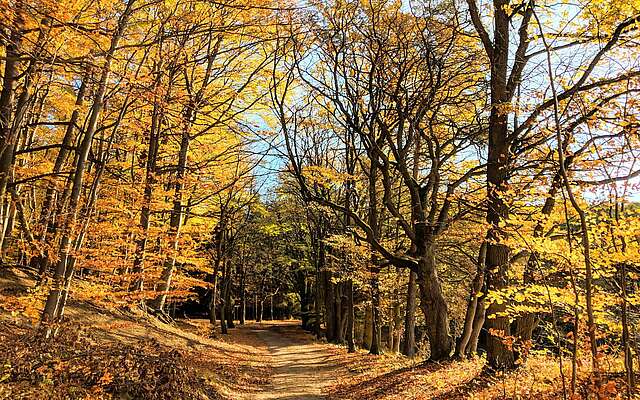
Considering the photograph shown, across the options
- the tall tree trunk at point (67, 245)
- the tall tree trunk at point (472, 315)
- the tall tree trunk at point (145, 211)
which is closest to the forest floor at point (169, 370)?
the tall tree trunk at point (67, 245)

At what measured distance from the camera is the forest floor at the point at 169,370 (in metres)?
5.98

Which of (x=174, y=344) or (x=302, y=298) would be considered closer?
(x=174, y=344)

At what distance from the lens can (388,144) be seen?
12820 millimetres

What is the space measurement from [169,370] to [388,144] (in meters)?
8.29

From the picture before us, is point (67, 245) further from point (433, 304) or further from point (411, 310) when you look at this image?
point (411, 310)

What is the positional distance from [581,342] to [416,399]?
326 centimetres

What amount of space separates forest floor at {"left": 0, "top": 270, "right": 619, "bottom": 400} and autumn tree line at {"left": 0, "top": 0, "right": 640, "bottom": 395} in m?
0.52

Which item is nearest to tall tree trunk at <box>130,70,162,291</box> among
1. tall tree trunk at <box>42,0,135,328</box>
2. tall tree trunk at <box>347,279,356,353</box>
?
tall tree trunk at <box>42,0,135,328</box>

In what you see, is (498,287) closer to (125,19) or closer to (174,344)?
(125,19)

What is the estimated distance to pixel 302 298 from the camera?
3359cm

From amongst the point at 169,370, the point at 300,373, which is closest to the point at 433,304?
the point at 300,373

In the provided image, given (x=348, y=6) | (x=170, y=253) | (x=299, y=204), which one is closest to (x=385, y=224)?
(x=299, y=204)

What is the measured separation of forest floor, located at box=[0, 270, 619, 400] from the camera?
598 cm

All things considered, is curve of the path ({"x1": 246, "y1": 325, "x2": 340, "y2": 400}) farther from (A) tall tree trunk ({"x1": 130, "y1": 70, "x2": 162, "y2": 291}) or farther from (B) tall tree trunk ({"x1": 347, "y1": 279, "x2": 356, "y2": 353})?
(A) tall tree trunk ({"x1": 130, "y1": 70, "x2": 162, "y2": 291})
